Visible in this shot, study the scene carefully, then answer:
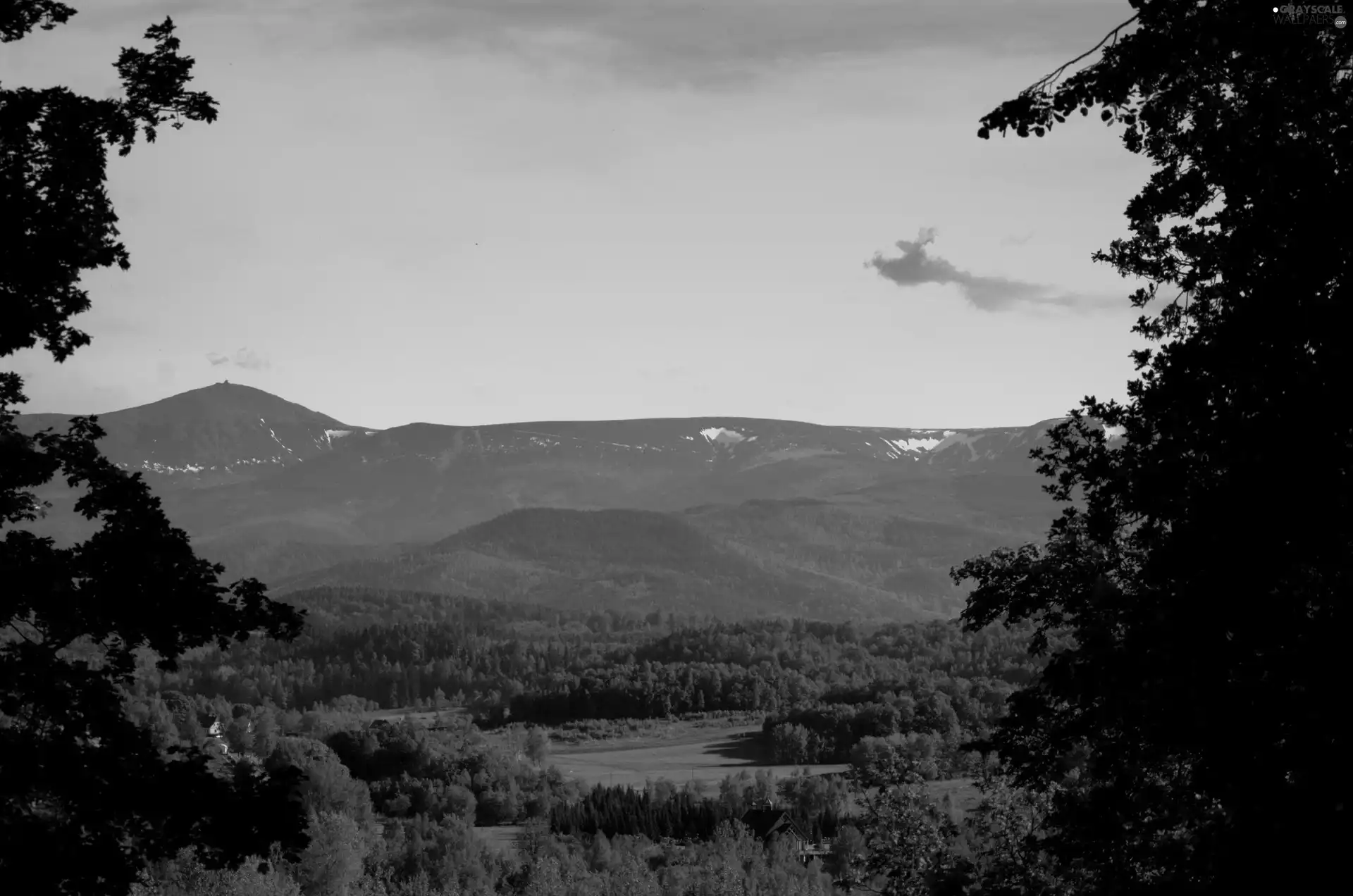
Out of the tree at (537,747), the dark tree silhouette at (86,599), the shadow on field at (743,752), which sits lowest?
the shadow on field at (743,752)

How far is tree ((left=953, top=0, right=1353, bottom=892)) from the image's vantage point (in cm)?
1151

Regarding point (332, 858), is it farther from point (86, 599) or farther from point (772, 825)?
point (86, 599)

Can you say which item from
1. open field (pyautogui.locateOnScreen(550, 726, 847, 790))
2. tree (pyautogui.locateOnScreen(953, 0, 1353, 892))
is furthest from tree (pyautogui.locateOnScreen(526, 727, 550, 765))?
tree (pyautogui.locateOnScreen(953, 0, 1353, 892))

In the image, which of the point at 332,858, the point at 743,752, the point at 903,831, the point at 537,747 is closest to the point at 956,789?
the point at 332,858

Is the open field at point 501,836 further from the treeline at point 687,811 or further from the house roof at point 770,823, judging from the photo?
the house roof at point 770,823

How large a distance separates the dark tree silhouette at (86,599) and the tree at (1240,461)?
7.68 m

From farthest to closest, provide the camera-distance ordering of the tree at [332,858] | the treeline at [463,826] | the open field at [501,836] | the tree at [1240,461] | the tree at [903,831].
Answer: the open field at [501,836] → the treeline at [463,826] → the tree at [332,858] → the tree at [903,831] → the tree at [1240,461]

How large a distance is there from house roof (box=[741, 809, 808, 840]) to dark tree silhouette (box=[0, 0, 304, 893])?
8927 cm

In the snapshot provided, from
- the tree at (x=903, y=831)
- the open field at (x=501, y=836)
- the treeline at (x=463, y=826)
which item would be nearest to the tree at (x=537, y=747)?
the treeline at (x=463, y=826)

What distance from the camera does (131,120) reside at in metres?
16.0

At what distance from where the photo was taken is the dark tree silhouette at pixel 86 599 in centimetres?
1370

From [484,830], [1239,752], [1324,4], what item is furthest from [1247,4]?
[484,830]

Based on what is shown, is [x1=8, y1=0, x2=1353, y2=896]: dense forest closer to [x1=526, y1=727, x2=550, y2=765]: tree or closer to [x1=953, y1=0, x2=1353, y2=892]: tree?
[x1=953, y1=0, x2=1353, y2=892]: tree

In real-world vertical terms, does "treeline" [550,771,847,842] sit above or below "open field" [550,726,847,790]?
above
